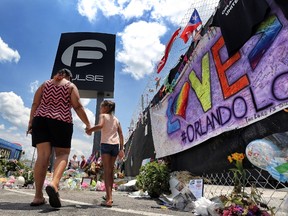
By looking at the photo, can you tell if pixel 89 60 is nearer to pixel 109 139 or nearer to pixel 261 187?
pixel 109 139

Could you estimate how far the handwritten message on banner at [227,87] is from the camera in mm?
3012

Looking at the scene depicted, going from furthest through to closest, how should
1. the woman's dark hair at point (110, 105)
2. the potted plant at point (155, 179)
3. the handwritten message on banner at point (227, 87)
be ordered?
the potted plant at point (155, 179) → the woman's dark hair at point (110, 105) → the handwritten message on banner at point (227, 87)

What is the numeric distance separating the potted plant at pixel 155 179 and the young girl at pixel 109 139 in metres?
1.21

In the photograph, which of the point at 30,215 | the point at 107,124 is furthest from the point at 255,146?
the point at 30,215

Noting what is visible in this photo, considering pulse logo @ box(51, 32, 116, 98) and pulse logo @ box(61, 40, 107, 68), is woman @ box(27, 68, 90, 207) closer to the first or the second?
pulse logo @ box(51, 32, 116, 98)

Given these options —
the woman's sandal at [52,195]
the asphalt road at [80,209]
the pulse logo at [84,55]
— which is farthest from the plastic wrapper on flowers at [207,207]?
the pulse logo at [84,55]

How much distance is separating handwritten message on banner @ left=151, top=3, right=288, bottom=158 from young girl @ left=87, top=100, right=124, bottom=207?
1.42 m

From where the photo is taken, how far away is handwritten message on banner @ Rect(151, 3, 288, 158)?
9.88ft

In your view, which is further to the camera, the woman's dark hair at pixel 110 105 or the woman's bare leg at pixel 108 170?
the woman's dark hair at pixel 110 105

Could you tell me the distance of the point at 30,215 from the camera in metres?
2.34

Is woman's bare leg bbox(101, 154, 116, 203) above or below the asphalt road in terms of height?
above

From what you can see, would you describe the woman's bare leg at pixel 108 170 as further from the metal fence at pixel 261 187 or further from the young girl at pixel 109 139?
the metal fence at pixel 261 187

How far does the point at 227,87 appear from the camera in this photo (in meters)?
3.84

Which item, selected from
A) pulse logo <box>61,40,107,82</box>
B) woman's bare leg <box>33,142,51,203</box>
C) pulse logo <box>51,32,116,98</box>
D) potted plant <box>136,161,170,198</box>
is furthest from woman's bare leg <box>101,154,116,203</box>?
pulse logo <box>61,40,107,82</box>
